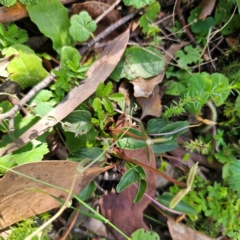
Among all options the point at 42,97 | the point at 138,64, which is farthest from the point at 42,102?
the point at 138,64

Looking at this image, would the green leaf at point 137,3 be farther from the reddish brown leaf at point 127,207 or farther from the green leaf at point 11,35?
the reddish brown leaf at point 127,207

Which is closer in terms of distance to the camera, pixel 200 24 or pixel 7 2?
pixel 7 2

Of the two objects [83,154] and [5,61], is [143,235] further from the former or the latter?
[5,61]

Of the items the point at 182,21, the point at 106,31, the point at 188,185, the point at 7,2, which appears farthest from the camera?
the point at 182,21

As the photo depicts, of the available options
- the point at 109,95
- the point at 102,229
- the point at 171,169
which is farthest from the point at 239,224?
the point at 109,95

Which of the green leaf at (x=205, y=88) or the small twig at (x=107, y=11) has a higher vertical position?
the small twig at (x=107, y=11)

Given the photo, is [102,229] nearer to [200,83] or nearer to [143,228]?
[143,228]

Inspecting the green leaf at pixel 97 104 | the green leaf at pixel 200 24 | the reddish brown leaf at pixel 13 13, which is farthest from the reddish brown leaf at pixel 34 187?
the green leaf at pixel 200 24
